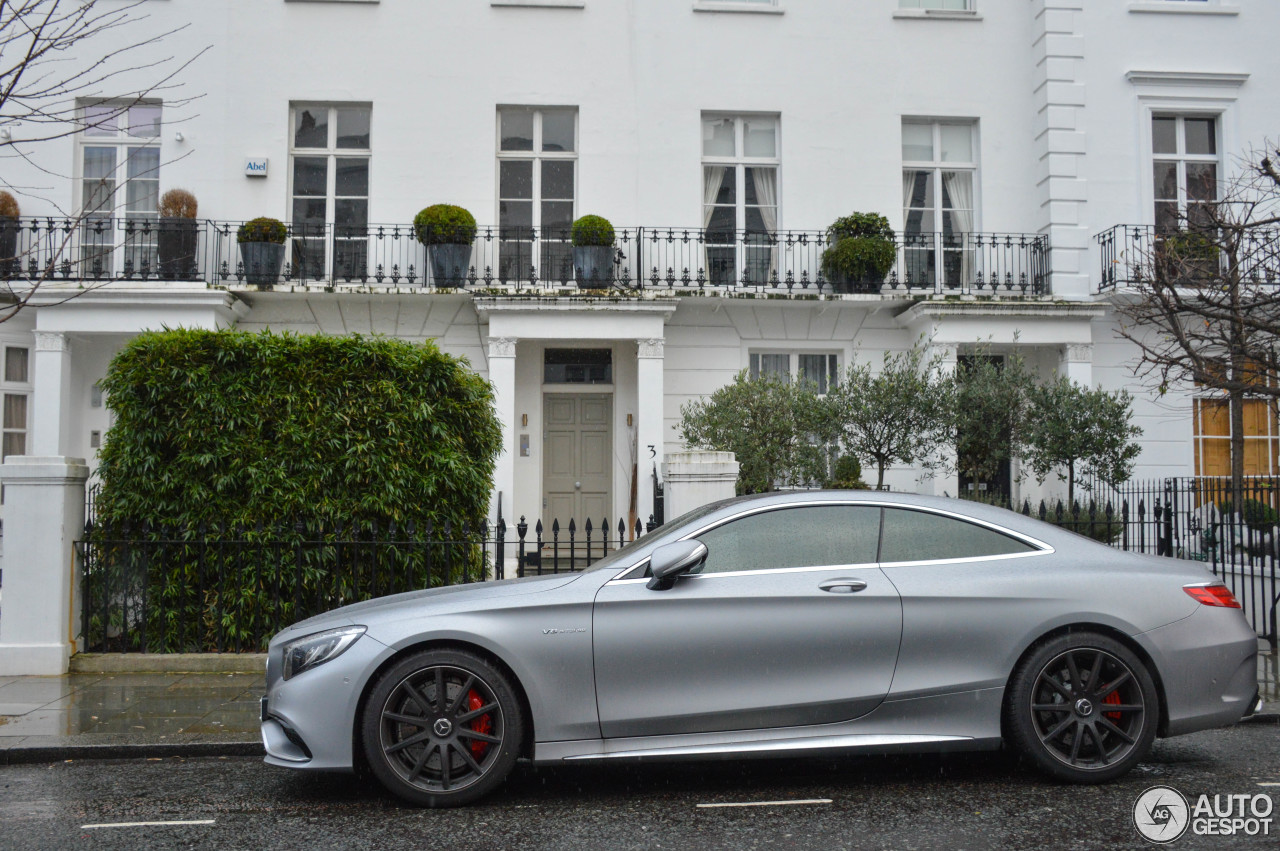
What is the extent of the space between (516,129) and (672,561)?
43.1 ft

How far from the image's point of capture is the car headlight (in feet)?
16.0

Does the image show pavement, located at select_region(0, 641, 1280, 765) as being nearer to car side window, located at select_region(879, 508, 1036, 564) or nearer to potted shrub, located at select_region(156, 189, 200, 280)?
car side window, located at select_region(879, 508, 1036, 564)

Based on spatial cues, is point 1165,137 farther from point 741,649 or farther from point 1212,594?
point 741,649

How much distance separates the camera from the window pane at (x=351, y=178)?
16.4 meters

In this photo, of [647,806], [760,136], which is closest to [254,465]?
[647,806]

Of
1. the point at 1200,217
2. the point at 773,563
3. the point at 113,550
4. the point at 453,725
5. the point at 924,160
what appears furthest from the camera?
the point at 924,160

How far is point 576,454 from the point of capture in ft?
54.1

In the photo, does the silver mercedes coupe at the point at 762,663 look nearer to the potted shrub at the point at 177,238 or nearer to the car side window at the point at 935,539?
the car side window at the point at 935,539

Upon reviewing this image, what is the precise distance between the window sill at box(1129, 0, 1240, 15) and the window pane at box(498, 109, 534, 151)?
10.1 metres

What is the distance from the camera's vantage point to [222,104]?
52.5 feet

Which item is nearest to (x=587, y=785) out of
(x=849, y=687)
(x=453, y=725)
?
(x=453, y=725)

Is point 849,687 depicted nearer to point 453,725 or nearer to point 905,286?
point 453,725

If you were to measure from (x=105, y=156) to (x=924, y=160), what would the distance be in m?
13.3

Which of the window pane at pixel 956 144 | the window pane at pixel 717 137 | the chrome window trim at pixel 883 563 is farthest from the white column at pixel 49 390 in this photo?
the window pane at pixel 956 144
